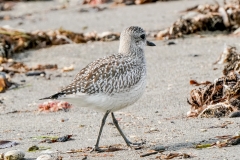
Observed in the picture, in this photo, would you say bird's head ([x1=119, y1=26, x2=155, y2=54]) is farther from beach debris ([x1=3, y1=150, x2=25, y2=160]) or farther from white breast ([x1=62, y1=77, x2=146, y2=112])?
beach debris ([x1=3, y1=150, x2=25, y2=160])

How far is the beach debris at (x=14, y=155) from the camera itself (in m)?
5.57

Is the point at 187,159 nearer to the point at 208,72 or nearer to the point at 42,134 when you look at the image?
the point at 42,134

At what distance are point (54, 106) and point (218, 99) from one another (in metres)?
1.79

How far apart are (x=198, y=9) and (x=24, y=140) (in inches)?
207

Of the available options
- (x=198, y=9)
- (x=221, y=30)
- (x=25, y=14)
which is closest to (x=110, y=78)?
(x=221, y=30)

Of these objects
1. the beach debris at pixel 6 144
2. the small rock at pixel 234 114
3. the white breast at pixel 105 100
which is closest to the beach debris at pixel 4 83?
the beach debris at pixel 6 144

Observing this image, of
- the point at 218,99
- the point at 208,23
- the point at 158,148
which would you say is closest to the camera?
the point at 158,148

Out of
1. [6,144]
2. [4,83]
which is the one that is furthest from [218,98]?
[4,83]

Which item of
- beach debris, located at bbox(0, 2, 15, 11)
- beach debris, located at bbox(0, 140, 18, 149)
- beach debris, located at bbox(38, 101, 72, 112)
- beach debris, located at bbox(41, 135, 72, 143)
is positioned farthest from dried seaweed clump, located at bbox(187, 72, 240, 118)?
beach debris, located at bbox(0, 2, 15, 11)

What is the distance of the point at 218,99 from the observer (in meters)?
6.76

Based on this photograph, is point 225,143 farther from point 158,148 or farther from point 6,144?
point 6,144

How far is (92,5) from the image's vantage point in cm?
1342

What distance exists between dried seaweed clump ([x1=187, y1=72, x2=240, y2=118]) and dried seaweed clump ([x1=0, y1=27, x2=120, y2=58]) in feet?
12.0

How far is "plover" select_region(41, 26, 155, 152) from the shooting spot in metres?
5.87
